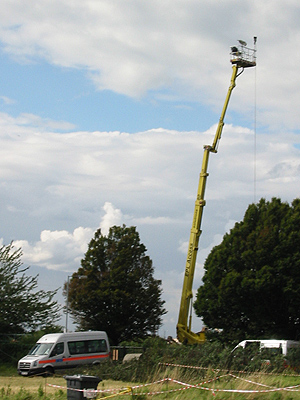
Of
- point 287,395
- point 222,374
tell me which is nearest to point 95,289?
point 222,374

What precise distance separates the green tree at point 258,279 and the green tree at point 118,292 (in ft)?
30.7

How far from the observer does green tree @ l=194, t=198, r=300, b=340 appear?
38969mm

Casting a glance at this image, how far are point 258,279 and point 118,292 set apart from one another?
15142 millimetres

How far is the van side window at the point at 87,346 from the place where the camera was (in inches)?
1145

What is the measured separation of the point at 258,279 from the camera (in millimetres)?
38906

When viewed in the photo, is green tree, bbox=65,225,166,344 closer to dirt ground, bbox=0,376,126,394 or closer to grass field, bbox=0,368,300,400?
dirt ground, bbox=0,376,126,394

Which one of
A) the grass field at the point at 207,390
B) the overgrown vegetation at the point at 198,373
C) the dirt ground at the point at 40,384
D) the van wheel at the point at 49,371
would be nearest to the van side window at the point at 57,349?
the van wheel at the point at 49,371

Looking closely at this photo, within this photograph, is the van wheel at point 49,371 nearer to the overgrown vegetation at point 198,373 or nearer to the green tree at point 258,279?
the overgrown vegetation at point 198,373

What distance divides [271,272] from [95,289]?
17990 millimetres

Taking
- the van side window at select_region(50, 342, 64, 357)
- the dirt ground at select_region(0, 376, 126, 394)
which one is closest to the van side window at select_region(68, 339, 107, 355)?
the van side window at select_region(50, 342, 64, 357)

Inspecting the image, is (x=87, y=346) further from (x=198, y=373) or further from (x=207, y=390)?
(x=207, y=390)

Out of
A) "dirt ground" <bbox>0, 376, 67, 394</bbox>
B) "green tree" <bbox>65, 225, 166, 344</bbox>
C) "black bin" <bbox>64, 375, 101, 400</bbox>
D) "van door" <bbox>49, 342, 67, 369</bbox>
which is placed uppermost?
"green tree" <bbox>65, 225, 166, 344</bbox>

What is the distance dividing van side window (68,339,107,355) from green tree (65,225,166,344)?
62.9ft

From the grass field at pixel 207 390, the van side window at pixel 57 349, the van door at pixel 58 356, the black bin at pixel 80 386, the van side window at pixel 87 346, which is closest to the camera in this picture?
the black bin at pixel 80 386
